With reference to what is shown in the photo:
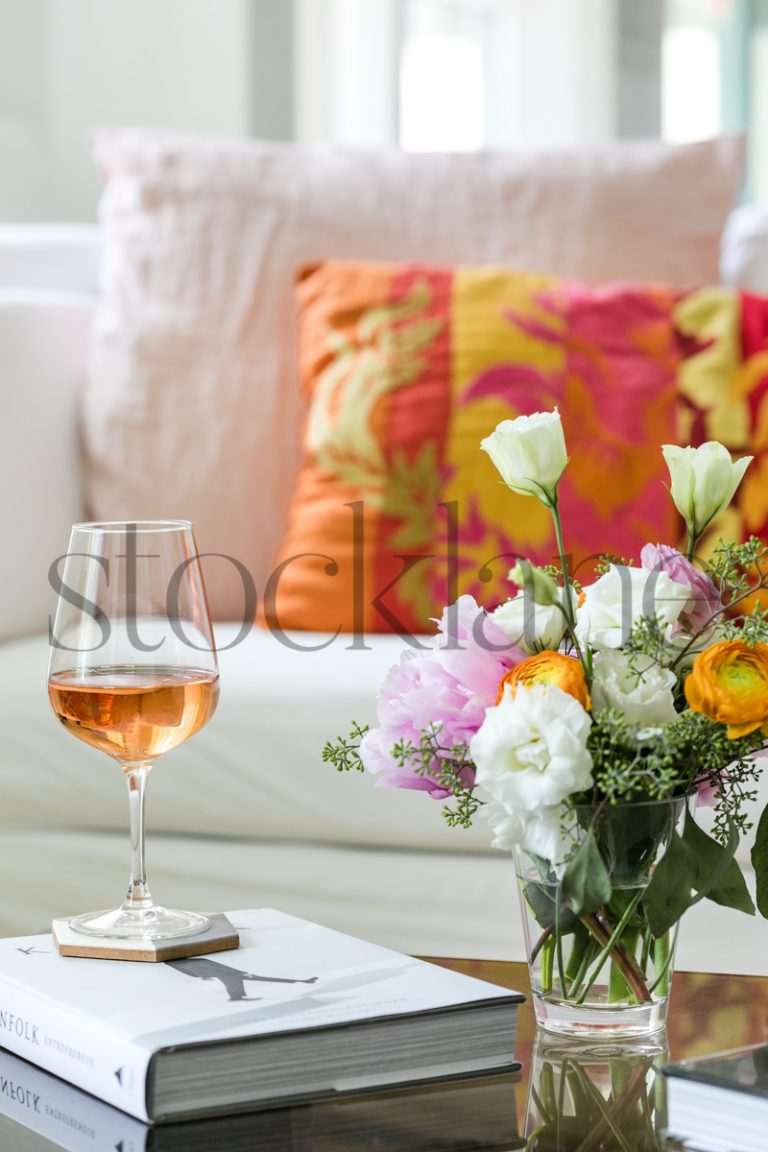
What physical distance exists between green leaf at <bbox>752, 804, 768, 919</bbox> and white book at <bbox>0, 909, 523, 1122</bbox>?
123mm

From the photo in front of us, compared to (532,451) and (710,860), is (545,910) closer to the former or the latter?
(710,860)

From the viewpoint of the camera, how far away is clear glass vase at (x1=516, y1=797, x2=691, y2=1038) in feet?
2.18

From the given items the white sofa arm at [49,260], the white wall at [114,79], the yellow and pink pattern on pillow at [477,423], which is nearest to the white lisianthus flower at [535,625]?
the yellow and pink pattern on pillow at [477,423]

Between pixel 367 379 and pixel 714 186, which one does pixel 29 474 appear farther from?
pixel 714 186

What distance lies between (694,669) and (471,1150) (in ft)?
0.70

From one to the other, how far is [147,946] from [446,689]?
0.62ft

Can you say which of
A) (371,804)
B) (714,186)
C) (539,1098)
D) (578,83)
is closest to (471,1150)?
(539,1098)

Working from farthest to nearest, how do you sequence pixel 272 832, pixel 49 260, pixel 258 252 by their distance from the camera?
1. pixel 49 260
2. pixel 258 252
3. pixel 272 832

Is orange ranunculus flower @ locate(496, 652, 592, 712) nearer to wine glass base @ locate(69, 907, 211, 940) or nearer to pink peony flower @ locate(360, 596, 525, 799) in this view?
pink peony flower @ locate(360, 596, 525, 799)

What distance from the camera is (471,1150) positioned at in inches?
24.0

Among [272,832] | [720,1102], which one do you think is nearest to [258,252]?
[272,832]

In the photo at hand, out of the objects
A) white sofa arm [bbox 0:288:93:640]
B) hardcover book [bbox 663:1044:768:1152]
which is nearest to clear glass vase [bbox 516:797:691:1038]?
hardcover book [bbox 663:1044:768:1152]

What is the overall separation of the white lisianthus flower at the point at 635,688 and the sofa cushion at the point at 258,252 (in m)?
1.16

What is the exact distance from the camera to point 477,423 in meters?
1.65
